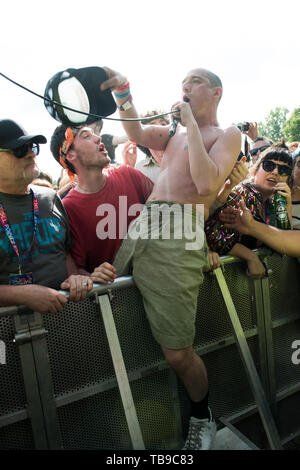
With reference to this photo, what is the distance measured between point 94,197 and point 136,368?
3.84ft

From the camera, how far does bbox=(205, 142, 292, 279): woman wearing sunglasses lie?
2146mm

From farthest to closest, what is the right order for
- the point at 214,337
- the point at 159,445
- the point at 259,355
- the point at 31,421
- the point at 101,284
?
1. the point at 259,355
2. the point at 214,337
3. the point at 159,445
4. the point at 101,284
5. the point at 31,421

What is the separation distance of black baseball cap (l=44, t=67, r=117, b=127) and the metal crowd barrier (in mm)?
1093

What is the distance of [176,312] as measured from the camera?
5.56 feet

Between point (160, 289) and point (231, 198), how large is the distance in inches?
38.6

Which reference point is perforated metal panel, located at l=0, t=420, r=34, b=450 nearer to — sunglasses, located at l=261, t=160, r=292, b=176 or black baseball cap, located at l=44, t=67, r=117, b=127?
black baseball cap, located at l=44, t=67, r=117, b=127

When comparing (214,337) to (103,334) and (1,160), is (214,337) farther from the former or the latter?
(1,160)

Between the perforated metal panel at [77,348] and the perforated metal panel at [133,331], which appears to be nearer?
the perforated metal panel at [77,348]

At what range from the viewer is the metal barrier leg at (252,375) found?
174 cm

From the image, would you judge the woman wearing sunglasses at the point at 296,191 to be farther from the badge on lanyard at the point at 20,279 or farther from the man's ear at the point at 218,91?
the badge on lanyard at the point at 20,279

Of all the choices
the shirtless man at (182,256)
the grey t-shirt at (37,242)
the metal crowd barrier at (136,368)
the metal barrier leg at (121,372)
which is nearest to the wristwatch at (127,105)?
the shirtless man at (182,256)

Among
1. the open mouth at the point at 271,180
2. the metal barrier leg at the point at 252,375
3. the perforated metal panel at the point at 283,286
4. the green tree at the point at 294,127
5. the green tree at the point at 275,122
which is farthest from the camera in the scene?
the green tree at the point at 275,122

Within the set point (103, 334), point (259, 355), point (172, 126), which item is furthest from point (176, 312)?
point (172, 126)

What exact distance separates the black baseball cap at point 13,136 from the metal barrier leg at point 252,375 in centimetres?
138
